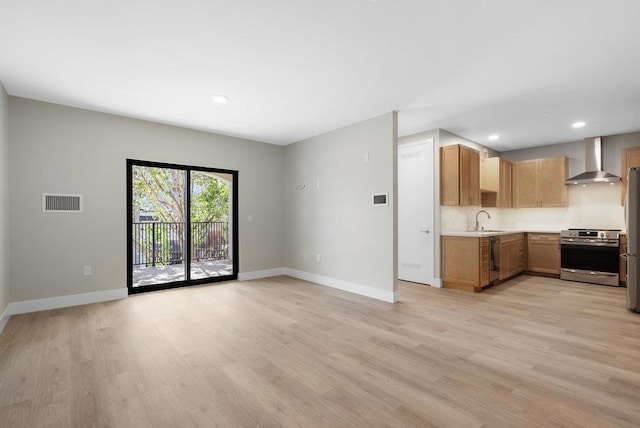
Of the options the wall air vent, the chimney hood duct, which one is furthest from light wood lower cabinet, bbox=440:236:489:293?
the wall air vent

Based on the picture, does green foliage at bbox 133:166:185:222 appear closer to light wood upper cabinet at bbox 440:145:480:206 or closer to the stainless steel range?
light wood upper cabinet at bbox 440:145:480:206

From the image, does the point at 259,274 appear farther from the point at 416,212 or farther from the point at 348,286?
the point at 416,212

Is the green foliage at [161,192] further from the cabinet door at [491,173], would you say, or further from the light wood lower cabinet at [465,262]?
the cabinet door at [491,173]

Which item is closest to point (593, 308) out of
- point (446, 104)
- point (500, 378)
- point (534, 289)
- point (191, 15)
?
point (534, 289)

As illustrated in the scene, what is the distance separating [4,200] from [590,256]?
346 inches

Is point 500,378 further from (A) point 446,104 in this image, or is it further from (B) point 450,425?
(A) point 446,104

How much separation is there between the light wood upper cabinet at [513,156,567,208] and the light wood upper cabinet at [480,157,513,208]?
7.3 inches

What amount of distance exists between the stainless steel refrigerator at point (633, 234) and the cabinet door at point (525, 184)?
2544 mm

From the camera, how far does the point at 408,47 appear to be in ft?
8.76

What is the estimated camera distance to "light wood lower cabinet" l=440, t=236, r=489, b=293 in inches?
187

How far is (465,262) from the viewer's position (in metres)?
4.88

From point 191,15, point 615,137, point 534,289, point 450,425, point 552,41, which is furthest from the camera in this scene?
point 615,137

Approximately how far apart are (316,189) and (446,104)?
2.59m

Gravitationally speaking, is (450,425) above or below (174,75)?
below
